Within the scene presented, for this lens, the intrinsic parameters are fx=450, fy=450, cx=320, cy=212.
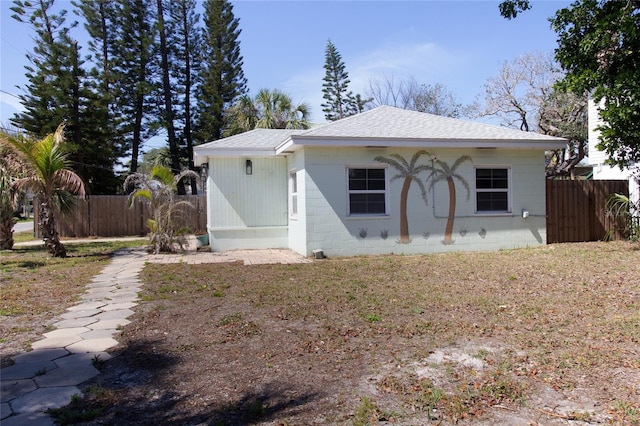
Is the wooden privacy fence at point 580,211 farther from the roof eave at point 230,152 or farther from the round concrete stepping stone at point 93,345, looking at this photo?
the round concrete stepping stone at point 93,345

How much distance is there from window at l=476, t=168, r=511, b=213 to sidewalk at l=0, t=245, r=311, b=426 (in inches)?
331

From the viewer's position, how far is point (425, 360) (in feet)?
13.2

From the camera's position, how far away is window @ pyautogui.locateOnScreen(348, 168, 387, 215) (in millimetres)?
10922

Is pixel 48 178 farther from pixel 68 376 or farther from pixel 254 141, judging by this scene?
pixel 68 376

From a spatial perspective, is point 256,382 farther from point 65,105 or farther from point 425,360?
point 65,105

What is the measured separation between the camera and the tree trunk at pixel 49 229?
1101cm

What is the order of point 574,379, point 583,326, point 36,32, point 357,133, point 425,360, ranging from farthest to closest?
point 36,32
point 357,133
point 583,326
point 425,360
point 574,379

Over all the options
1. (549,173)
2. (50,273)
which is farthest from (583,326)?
(549,173)

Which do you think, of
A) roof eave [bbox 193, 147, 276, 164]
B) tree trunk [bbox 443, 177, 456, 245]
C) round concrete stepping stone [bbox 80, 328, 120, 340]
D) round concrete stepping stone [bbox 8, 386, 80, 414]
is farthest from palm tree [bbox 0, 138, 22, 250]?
tree trunk [bbox 443, 177, 456, 245]

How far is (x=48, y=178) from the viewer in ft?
35.8

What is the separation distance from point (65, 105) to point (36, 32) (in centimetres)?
401

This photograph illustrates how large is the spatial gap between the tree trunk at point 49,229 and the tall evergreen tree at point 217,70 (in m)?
17.5

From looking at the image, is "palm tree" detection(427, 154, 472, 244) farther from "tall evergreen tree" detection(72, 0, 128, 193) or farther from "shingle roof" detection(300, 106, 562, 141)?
"tall evergreen tree" detection(72, 0, 128, 193)

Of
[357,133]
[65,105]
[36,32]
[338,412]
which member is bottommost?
[338,412]
